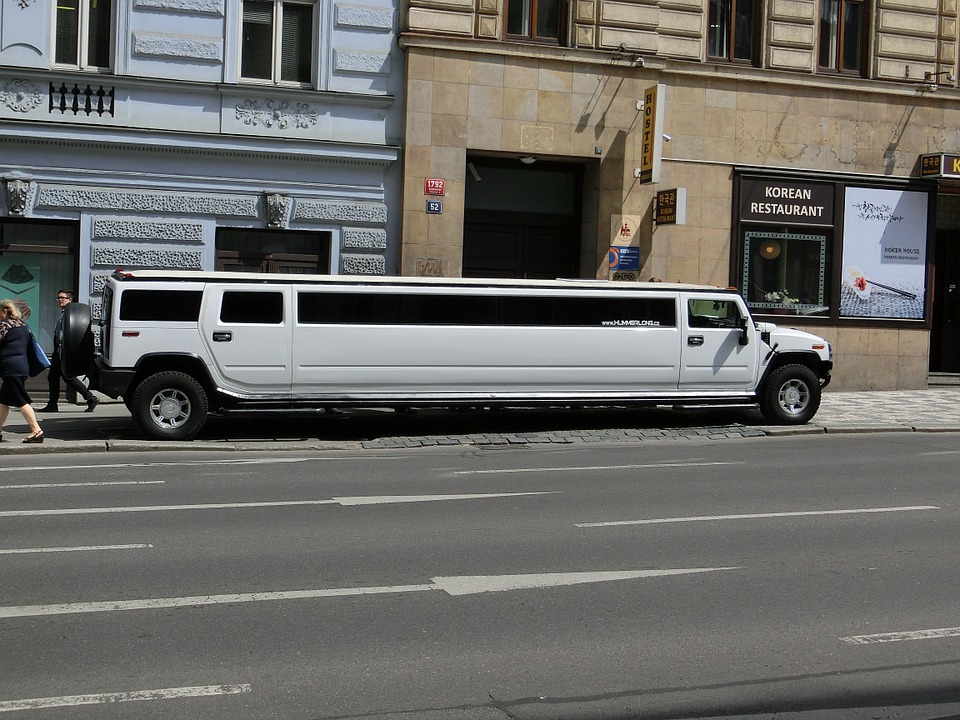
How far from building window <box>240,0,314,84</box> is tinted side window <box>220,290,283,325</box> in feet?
20.6

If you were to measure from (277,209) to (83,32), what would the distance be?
13.5 ft

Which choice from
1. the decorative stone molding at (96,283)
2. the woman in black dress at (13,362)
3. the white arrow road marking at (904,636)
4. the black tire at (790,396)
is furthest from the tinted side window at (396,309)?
the white arrow road marking at (904,636)

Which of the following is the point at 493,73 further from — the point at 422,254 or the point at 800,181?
the point at 800,181

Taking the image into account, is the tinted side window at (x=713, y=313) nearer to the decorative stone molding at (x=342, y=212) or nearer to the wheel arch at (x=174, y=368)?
the decorative stone molding at (x=342, y=212)

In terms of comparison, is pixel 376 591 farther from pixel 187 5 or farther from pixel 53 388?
pixel 187 5

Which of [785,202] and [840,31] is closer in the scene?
[785,202]

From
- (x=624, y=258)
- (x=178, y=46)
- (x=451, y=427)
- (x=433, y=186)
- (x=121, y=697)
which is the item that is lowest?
(x=451, y=427)

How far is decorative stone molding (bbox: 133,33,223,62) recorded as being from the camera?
1884cm

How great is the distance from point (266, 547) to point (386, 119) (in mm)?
13340

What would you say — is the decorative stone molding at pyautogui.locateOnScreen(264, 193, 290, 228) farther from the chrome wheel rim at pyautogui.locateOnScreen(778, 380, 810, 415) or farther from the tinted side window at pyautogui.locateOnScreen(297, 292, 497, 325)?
the chrome wheel rim at pyautogui.locateOnScreen(778, 380, 810, 415)

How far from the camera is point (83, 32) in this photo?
18812 mm

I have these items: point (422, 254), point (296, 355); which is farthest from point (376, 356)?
point (422, 254)

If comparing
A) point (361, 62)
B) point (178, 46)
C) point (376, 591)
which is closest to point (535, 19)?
point (361, 62)

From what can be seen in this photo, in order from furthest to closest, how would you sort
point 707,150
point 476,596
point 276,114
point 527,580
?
1. point 707,150
2. point 276,114
3. point 527,580
4. point 476,596
